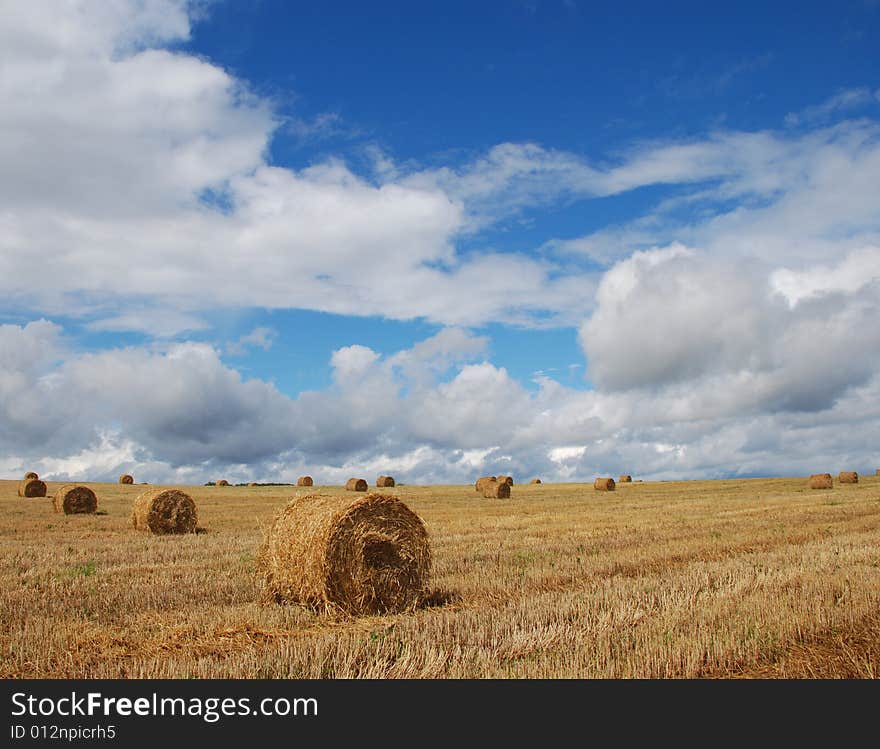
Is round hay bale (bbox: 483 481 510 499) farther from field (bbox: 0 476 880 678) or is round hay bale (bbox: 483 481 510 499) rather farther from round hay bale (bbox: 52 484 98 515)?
field (bbox: 0 476 880 678)

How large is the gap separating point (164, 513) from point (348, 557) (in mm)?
13272

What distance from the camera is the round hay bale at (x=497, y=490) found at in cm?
4388

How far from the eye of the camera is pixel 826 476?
45.2m

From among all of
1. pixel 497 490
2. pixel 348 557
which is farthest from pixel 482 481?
pixel 348 557

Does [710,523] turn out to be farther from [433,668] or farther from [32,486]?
[32,486]

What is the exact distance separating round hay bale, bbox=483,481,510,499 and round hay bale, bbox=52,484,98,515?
2279cm

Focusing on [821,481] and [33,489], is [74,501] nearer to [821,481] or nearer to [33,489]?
[33,489]

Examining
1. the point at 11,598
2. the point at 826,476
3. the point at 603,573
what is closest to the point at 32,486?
Result: the point at 11,598

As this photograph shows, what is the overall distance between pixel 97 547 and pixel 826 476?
1698 inches

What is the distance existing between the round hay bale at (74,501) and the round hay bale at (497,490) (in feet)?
74.8

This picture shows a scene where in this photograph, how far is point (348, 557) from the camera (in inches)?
408

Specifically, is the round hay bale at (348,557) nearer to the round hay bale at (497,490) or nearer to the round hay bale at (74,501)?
the round hay bale at (74,501)

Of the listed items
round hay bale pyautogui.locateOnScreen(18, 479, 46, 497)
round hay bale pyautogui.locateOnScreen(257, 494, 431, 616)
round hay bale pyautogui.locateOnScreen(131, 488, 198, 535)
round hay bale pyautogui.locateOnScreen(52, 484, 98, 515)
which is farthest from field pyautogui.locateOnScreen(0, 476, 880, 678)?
round hay bale pyautogui.locateOnScreen(18, 479, 46, 497)

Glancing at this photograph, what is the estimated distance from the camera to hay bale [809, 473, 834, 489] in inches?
1754
